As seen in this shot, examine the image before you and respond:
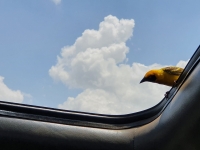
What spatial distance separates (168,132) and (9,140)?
628 millimetres

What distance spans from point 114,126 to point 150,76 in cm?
43

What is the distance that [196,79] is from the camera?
1.04 m

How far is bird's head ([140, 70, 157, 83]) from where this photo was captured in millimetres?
1614

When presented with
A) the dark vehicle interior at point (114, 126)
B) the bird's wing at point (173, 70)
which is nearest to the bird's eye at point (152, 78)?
the bird's wing at point (173, 70)

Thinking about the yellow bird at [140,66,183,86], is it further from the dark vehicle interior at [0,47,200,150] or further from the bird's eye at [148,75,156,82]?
the dark vehicle interior at [0,47,200,150]

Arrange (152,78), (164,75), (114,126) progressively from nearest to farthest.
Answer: (114,126) < (164,75) < (152,78)

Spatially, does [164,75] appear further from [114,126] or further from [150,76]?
[114,126]

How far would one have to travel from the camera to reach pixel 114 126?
1.36 metres

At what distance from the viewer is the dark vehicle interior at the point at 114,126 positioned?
108cm

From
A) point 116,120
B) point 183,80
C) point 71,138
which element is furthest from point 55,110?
point 183,80

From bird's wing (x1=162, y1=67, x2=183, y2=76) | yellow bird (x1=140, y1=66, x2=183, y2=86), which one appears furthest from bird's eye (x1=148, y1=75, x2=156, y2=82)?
bird's wing (x1=162, y1=67, x2=183, y2=76)

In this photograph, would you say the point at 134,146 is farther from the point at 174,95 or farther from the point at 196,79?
the point at 196,79

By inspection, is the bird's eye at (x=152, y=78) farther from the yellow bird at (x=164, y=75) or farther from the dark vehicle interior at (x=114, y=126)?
the dark vehicle interior at (x=114, y=126)

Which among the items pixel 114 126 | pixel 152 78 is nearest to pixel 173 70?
pixel 152 78
